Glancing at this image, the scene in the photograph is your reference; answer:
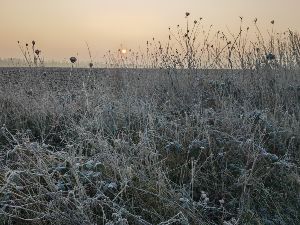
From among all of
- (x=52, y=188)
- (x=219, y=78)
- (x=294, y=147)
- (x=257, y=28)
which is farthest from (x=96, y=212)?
A: (x=257, y=28)

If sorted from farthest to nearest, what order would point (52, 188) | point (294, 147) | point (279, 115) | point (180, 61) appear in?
point (180, 61) < point (279, 115) < point (294, 147) < point (52, 188)

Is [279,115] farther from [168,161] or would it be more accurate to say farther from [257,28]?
[257,28]

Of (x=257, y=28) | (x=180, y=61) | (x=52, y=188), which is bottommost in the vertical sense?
(x=52, y=188)

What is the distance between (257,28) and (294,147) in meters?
3.94

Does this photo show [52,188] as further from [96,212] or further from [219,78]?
[219,78]

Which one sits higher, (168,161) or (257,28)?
(257,28)

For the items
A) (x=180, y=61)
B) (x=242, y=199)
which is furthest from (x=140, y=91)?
(x=242, y=199)

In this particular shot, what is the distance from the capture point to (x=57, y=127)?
580 cm

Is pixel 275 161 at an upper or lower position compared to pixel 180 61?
lower

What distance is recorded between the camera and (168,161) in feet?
13.5

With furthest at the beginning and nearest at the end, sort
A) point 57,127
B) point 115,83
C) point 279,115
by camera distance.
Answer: point 115,83, point 57,127, point 279,115

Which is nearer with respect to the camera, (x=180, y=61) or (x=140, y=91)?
(x=140, y=91)

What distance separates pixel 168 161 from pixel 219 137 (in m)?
0.66

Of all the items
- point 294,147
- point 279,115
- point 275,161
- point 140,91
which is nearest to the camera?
point 275,161
